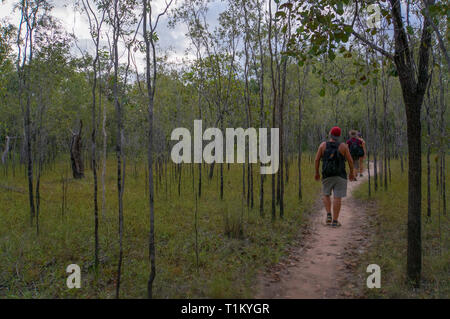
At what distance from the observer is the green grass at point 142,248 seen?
4.18m

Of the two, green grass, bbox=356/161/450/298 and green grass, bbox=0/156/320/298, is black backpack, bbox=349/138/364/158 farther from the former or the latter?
green grass, bbox=356/161/450/298

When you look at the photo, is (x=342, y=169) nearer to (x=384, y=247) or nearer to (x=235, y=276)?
(x=384, y=247)

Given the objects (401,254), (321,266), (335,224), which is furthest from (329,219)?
(321,266)

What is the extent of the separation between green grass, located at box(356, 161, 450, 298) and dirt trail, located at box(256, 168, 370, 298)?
25 cm

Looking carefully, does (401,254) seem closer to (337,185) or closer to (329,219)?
(337,185)

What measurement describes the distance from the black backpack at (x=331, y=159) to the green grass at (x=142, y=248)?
144 cm

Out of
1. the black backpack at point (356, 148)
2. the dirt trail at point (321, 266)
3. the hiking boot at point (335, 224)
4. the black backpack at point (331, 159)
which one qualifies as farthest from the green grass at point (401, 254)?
the black backpack at point (356, 148)

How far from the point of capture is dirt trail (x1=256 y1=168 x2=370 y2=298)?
153 inches

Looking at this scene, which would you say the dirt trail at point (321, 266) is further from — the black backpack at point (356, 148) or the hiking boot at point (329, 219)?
the black backpack at point (356, 148)

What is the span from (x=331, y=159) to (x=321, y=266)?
2.42 meters

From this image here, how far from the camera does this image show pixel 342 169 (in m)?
6.31

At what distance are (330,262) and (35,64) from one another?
858cm

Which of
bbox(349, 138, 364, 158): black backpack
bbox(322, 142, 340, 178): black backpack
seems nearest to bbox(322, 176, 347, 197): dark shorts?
bbox(322, 142, 340, 178): black backpack
